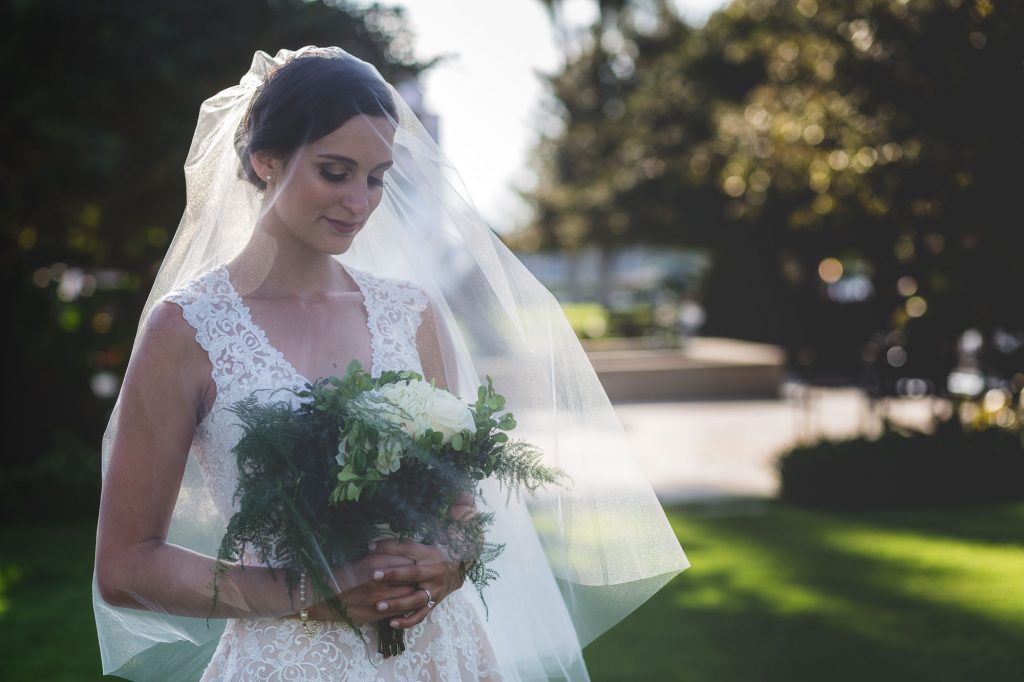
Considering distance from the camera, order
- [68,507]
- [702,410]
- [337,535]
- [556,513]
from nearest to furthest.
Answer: [337,535] < [556,513] < [68,507] < [702,410]

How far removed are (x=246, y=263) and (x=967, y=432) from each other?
31.2 feet

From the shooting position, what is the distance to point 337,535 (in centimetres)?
202

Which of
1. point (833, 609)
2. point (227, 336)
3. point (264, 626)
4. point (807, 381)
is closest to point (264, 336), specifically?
point (227, 336)

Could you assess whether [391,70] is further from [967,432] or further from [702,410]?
[702,410]

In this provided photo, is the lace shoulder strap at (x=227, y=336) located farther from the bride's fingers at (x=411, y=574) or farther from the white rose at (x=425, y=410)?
the bride's fingers at (x=411, y=574)

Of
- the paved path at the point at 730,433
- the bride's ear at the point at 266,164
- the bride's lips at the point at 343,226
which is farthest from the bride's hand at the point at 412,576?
the paved path at the point at 730,433

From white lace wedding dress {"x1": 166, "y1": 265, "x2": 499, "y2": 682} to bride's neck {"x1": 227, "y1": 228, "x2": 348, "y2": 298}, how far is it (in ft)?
0.14

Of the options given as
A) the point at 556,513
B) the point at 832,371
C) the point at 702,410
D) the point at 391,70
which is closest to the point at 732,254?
the point at 832,371

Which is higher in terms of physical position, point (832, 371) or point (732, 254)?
point (732, 254)

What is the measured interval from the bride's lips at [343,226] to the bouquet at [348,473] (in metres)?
0.37

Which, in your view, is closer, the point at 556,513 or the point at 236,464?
the point at 236,464

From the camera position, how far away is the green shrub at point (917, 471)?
10086mm

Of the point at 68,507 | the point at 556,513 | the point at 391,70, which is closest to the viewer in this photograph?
the point at 556,513

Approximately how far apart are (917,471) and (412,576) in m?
9.07
